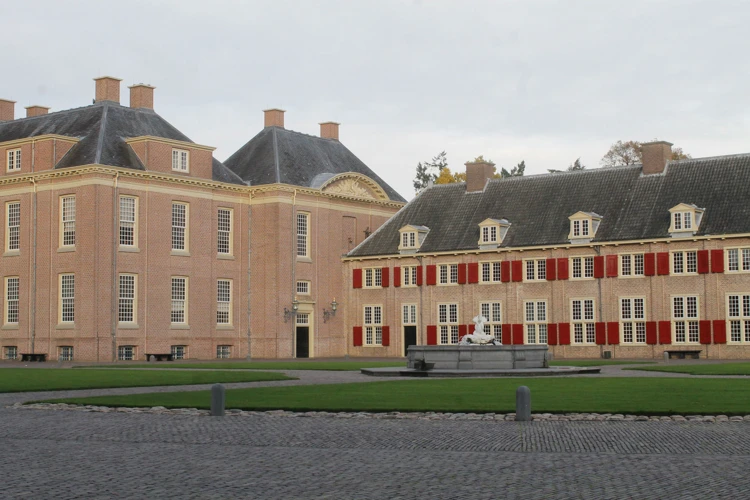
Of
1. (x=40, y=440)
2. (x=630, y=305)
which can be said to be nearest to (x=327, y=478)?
(x=40, y=440)

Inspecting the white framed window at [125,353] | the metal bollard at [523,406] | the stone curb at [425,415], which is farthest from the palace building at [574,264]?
Result: the metal bollard at [523,406]

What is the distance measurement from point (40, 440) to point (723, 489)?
9.18 m

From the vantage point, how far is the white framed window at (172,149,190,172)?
5284 cm

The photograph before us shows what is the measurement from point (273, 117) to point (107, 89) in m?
9.86

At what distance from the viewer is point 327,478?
11805 millimetres

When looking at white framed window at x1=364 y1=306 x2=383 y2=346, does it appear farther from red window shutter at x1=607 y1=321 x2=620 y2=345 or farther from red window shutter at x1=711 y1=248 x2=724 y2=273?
red window shutter at x1=711 y1=248 x2=724 y2=273

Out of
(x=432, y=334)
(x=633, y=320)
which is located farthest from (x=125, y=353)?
(x=633, y=320)

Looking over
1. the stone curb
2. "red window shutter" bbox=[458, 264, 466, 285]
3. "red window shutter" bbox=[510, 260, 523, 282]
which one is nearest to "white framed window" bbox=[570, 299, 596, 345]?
"red window shutter" bbox=[510, 260, 523, 282]

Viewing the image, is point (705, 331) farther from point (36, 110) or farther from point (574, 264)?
point (36, 110)

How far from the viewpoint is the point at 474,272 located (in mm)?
54094

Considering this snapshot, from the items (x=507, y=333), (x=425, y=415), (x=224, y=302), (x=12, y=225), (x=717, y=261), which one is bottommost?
(x=425, y=415)

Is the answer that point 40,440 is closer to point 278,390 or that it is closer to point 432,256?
point 278,390

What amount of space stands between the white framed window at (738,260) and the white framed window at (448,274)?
44.7 feet

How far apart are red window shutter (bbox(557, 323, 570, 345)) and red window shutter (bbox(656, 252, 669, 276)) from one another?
5040mm
